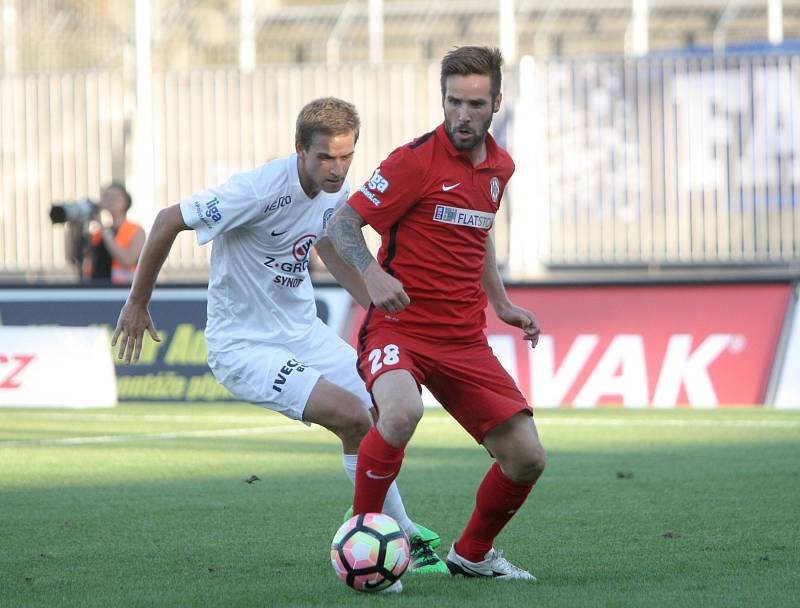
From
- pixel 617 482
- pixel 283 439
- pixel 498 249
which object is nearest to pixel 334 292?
pixel 283 439

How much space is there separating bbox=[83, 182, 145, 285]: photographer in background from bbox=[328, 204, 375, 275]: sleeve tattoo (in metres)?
9.54

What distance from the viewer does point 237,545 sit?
7.00 m

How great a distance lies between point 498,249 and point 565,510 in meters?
11.6

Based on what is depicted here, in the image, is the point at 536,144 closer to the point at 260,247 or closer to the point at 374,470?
the point at 260,247

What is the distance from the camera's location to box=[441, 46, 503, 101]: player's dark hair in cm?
588

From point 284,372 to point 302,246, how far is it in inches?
23.3

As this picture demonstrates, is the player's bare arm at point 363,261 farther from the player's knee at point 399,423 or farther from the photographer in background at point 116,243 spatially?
the photographer in background at point 116,243

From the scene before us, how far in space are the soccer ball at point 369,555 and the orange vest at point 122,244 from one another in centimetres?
1010

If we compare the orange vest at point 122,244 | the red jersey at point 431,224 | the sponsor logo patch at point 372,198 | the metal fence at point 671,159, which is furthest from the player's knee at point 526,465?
the metal fence at point 671,159

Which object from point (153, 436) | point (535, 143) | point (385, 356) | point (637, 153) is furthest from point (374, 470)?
point (637, 153)

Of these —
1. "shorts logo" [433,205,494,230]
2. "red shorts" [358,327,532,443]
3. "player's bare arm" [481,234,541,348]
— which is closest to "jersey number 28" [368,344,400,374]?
"red shorts" [358,327,532,443]

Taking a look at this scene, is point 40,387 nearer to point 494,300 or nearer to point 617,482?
point 617,482

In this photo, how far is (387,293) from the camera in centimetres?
568

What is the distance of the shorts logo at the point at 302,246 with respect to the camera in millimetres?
7039
